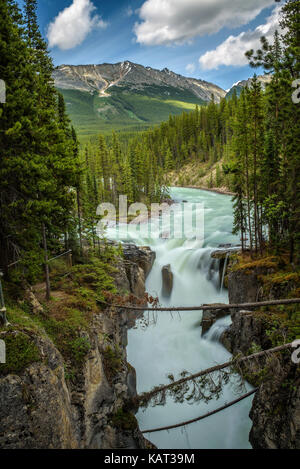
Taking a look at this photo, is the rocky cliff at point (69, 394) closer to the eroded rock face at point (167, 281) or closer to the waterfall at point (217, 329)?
the waterfall at point (217, 329)

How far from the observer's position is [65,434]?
741 centimetres

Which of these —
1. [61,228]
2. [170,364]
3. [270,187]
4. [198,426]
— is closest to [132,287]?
[170,364]

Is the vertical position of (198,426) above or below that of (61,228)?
below

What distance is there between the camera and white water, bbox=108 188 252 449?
13156 mm

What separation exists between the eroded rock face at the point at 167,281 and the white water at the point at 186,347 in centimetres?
44

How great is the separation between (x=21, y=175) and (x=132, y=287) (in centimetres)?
1481

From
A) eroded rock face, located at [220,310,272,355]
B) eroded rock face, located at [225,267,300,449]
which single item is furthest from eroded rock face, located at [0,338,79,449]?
eroded rock face, located at [220,310,272,355]

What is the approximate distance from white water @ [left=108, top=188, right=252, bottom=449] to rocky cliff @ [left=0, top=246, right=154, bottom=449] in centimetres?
220

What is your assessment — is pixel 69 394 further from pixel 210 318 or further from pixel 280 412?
pixel 210 318

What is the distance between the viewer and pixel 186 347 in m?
19.0

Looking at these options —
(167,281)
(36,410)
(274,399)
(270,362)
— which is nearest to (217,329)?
(167,281)

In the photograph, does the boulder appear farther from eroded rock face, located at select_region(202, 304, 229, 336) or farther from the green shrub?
the green shrub

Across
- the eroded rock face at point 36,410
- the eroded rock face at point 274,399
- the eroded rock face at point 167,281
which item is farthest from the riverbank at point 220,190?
the eroded rock face at point 36,410

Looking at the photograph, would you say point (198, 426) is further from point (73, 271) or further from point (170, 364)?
point (73, 271)
